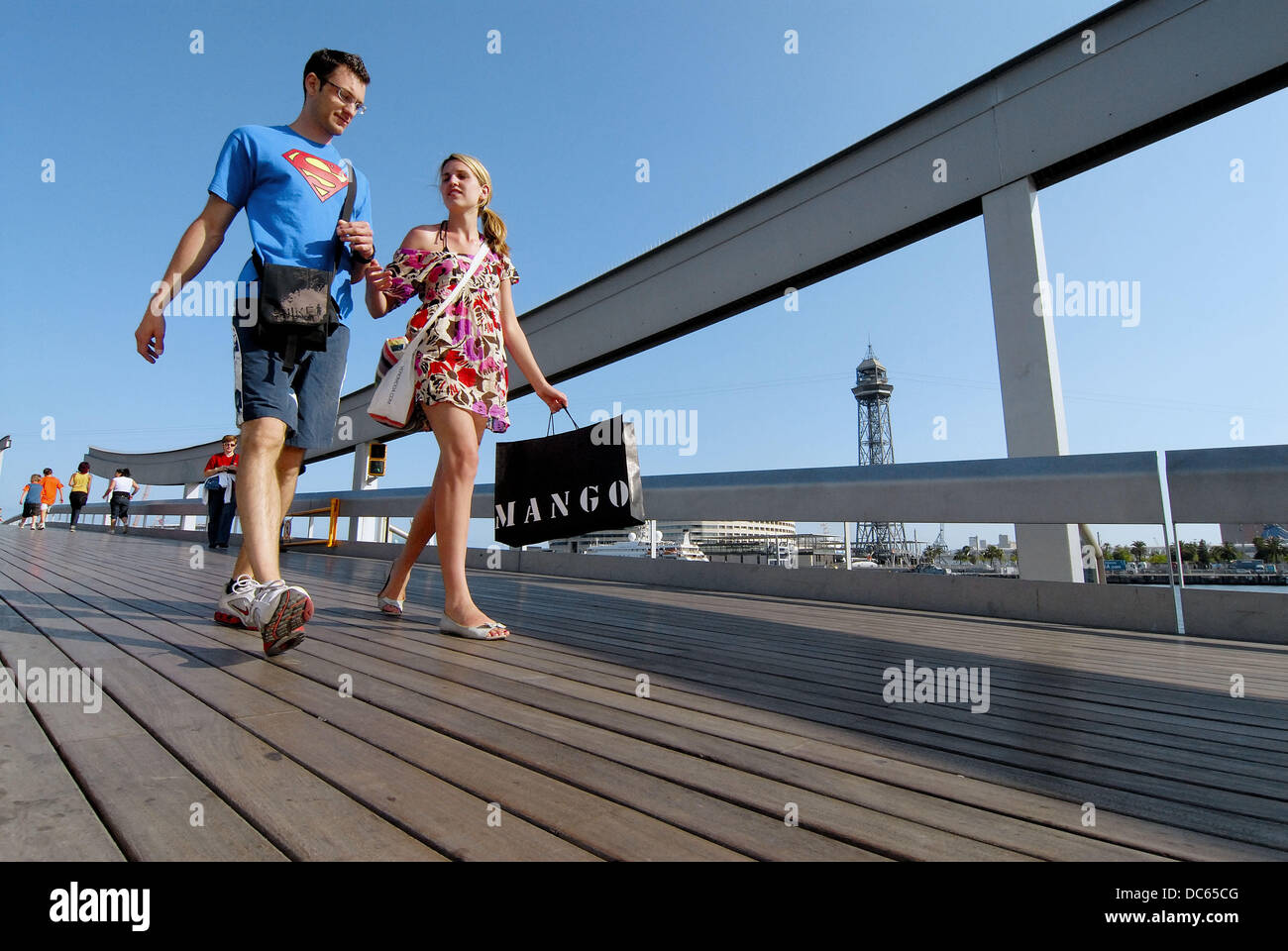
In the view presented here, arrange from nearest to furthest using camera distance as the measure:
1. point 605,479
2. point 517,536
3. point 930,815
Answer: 1. point 930,815
2. point 605,479
3. point 517,536

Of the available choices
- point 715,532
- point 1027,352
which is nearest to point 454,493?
point 715,532

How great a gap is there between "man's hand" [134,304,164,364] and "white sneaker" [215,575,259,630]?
787mm

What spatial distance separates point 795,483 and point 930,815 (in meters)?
3.17

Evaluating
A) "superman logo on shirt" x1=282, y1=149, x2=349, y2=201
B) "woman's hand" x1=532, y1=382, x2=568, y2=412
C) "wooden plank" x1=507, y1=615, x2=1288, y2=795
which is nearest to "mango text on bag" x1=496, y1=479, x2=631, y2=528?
"woman's hand" x1=532, y1=382, x2=568, y2=412

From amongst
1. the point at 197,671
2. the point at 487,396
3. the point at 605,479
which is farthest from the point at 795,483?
the point at 197,671

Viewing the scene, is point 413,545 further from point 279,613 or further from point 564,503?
point 279,613

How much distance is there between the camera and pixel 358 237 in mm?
2496

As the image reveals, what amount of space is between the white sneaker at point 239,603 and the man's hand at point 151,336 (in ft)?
2.58

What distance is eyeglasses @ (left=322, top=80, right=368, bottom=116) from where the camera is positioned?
247 centimetres

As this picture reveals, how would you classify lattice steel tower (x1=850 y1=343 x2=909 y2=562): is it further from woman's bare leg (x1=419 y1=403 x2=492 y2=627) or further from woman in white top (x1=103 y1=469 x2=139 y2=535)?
woman's bare leg (x1=419 y1=403 x2=492 y2=627)

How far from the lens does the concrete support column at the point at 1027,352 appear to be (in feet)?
15.2

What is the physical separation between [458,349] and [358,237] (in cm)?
55

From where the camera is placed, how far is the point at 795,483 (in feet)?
13.3
